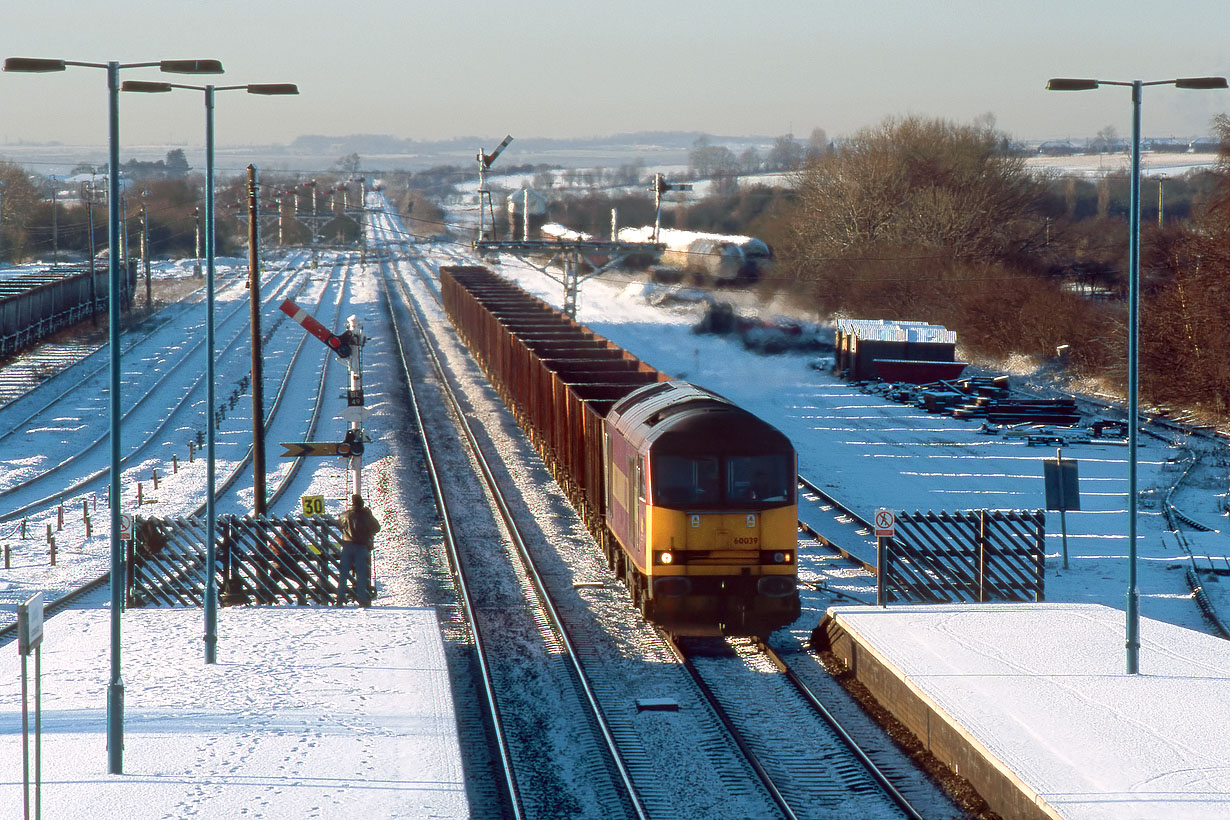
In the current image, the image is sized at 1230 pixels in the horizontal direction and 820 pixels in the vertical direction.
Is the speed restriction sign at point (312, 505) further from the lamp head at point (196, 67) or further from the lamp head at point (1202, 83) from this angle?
the lamp head at point (1202, 83)

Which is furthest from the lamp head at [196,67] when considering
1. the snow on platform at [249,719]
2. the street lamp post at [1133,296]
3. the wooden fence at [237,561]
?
the street lamp post at [1133,296]

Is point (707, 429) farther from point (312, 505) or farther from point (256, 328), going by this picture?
point (256, 328)

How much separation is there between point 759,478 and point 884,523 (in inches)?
93.9

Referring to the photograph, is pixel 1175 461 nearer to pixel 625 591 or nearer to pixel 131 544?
pixel 625 591

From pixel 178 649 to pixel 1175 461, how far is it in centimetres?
2624

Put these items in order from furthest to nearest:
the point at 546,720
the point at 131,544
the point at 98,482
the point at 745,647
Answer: the point at 98,482 → the point at 131,544 → the point at 745,647 → the point at 546,720

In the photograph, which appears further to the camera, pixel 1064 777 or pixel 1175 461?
pixel 1175 461

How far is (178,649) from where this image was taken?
50.4ft

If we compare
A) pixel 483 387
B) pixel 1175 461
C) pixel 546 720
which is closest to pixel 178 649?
pixel 546 720

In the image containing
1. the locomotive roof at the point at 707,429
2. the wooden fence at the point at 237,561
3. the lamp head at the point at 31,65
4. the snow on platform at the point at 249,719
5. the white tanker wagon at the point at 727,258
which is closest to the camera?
the snow on platform at the point at 249,719

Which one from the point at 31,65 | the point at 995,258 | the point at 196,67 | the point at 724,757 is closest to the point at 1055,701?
the point at 724,757

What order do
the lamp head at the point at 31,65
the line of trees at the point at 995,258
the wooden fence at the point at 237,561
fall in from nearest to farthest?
the lamp head at the point at 31,65 < the wooden fence at the point at 237,561 < the line of trees at the point at 995,258

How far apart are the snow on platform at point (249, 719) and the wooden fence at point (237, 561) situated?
0.79 meters

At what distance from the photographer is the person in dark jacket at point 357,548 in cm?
1761
